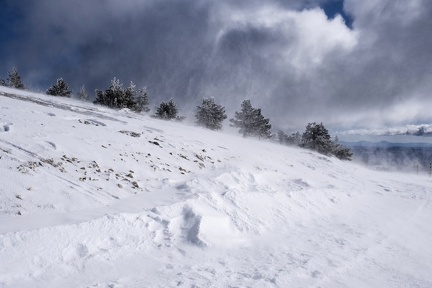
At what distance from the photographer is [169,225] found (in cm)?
640

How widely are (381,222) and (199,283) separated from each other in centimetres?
733

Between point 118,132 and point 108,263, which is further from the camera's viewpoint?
point 118,132

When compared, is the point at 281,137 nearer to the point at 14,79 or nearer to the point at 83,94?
the point at 83,94

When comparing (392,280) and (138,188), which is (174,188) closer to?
(138,188)

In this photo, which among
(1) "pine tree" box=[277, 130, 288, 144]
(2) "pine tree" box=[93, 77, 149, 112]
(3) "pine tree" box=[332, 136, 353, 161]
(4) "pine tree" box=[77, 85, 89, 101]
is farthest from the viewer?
(1) "pine tree" box=[277, 130, 288, 144]

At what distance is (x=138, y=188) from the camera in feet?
28.2

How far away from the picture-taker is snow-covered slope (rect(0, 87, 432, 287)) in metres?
4.78

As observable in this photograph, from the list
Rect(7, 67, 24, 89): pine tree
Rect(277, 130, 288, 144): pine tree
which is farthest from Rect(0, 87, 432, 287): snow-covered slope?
Rect(277, 130, 288, 144): pine tree

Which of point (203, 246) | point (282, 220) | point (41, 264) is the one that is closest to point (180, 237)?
point (203, 246)

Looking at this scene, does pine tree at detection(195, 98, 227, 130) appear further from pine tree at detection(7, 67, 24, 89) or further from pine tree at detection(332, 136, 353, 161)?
pine tree at detection(7, 67, 24, 89)

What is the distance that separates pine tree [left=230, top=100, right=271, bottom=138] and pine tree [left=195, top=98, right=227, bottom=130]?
237 cm

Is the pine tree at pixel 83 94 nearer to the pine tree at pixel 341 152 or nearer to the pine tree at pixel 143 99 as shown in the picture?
the pine tree at pixel 143 99

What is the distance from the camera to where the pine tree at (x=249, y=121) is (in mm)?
47531

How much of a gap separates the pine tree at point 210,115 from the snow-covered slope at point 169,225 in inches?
1415
